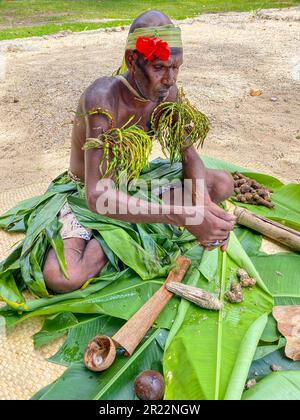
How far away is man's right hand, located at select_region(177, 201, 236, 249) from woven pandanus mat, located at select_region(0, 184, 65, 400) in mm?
618

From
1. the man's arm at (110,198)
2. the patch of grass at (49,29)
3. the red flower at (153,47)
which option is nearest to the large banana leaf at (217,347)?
the man's arm at (110,198)

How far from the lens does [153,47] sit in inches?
58.1

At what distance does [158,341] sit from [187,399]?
0.28 meters

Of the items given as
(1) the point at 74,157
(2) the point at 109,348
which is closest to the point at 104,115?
(1) the point at 74,157

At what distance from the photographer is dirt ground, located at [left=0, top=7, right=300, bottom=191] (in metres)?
3.09

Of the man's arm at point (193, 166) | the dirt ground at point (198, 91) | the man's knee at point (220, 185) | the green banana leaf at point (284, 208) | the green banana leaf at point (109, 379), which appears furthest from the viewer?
the dirt ground at point (198, 91)

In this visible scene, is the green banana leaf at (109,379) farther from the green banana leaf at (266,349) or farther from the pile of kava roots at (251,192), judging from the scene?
the pile of kava roots at (251,192)

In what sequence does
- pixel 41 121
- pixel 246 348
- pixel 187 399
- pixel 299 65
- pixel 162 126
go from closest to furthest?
pixel 187 399, pixel 246 348, pixel 162 126, pixel 41 121, pixel 299 65

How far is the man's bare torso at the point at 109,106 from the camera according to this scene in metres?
1.63

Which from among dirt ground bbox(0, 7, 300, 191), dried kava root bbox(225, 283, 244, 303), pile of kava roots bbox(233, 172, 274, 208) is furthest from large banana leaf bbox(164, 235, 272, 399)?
dirt ground bbox(0, 7, 300, 191)

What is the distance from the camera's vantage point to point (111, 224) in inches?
73.2

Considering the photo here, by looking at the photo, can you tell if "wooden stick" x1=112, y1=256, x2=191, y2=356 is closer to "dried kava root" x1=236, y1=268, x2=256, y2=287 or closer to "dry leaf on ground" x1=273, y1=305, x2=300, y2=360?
"dried kava root" x1=236, y1=268, x2=256, y2=287
